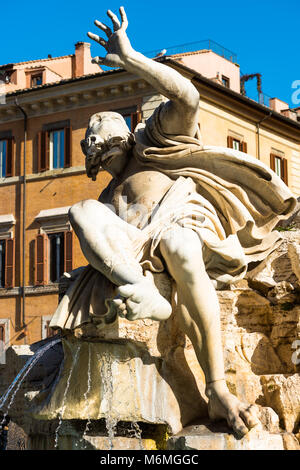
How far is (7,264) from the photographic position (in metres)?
30.4

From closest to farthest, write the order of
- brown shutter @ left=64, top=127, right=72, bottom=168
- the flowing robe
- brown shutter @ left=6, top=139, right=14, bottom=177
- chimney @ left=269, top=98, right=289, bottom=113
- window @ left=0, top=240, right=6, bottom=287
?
1. the flowing robe
2. brown shutter @ left=64, top=127, right=72, bottom=168
3. window @ left=0, top=240, right=6, bottom=287
4. brown shutter @ left=6, top=139, right=14, bottom=177
5. chimney @ left=269, top=98, right=289, bottom=113

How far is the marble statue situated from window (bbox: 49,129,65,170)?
2456 cm

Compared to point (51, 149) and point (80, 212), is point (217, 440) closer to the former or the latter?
point (80, 212)

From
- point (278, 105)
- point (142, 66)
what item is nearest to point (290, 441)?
point (142, 66)

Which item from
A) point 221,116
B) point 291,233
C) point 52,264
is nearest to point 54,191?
point 52,264

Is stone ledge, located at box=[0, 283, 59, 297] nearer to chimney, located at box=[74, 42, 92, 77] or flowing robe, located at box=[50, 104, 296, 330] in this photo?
chimney, located at box=[74, 42, 92, 77]

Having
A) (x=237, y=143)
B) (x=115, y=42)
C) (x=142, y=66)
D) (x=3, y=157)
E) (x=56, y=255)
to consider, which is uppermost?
(x=237, y=143)

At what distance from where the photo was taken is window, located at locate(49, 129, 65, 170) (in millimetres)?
30656

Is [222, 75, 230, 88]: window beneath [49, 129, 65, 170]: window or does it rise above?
above

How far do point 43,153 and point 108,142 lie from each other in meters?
25.1

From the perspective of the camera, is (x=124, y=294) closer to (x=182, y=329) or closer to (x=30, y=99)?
(x=182, y=329)

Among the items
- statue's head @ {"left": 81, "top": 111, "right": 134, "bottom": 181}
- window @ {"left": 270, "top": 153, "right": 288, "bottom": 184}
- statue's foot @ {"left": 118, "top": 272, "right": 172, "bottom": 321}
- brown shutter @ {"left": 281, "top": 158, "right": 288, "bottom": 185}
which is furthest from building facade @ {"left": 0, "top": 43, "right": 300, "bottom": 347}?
statue's foot @ {"left": 118, "top": 272, "right": 172, "bottom": 321}

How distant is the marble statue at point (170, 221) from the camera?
5102 millimetres
